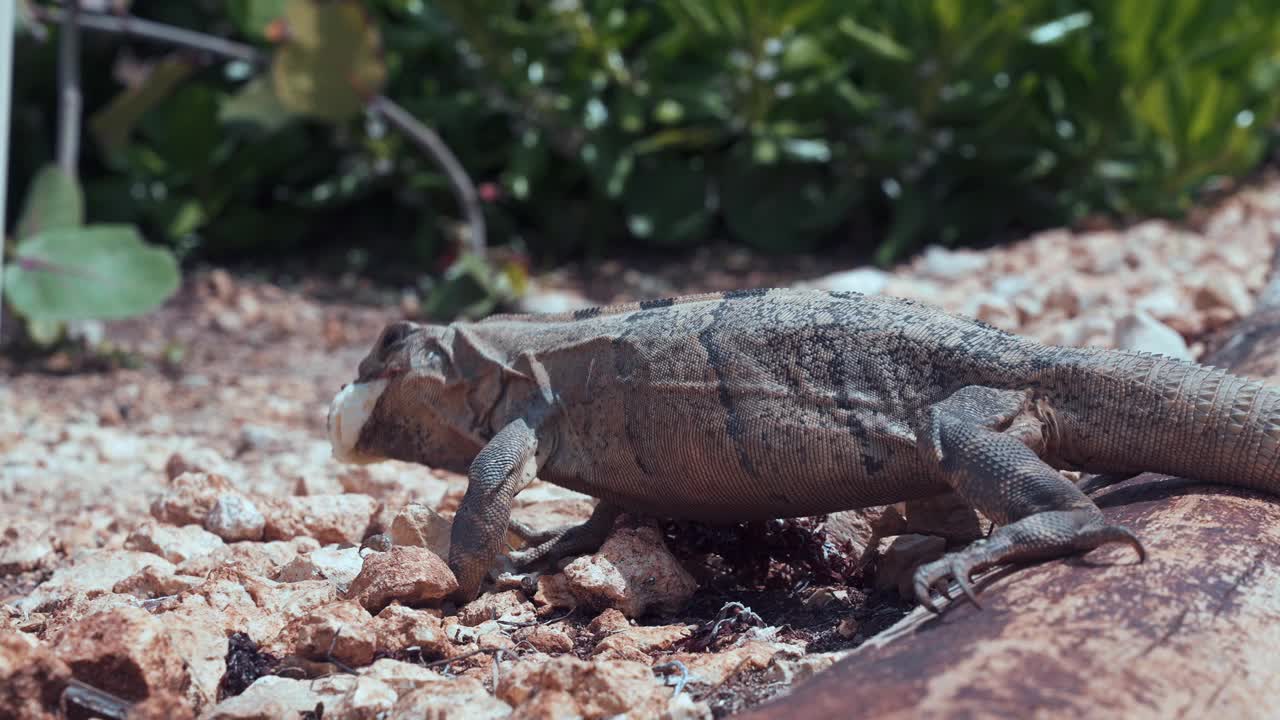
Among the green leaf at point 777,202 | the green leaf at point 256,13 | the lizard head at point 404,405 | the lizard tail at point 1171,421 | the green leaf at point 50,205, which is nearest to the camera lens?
the lizard tail at point 1171,421

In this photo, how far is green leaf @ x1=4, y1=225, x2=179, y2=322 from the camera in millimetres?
7395

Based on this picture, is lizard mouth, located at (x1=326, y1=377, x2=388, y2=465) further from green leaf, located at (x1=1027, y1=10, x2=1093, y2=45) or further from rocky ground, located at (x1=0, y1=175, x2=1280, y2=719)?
green leaf, located at (x1=1027, y1=10, x2=1093, y2=45)

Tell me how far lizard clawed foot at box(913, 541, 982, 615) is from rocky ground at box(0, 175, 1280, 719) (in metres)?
0.28

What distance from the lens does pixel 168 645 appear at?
3018 millimetres

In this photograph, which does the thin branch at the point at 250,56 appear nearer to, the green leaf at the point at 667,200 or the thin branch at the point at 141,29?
the thin branch at the point at 141,29

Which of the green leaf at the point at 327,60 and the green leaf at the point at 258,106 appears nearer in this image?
the green leaf at the point at 327,60

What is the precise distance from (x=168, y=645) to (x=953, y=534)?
7.31 ft

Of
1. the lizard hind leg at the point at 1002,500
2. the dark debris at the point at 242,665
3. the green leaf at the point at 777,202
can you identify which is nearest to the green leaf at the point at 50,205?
the green leaf at the point at 777,202

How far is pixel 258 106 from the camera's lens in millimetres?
8914

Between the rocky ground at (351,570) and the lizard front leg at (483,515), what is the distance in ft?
0.34

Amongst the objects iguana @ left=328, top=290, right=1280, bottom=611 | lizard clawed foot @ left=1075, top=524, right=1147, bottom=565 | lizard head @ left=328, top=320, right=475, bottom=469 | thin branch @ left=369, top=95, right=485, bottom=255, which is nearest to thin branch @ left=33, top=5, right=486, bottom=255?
thin branch @ left=369, top=95, right=485, bottom=255

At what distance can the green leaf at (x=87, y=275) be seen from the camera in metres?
7.39

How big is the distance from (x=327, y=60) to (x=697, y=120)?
108 inches

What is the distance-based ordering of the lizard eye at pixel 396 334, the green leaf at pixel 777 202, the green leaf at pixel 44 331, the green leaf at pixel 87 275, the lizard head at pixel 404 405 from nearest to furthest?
the lizard head at pixel 404 405
the lizard eye at pixel 396 334
the green leaf at pixel 87 275
the green leaf at pixel 44 331
the green leaf at pixel 777 202
